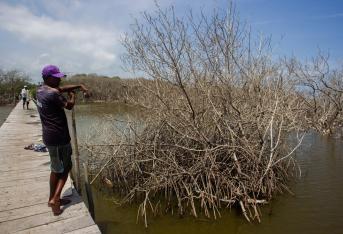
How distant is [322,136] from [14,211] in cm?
1419

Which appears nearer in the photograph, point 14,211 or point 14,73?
point 14,211

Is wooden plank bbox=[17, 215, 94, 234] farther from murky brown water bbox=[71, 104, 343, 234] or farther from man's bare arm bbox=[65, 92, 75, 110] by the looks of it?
murky brown water bbox=[71, 104, 343, 234]

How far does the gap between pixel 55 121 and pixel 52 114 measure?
0.11 m

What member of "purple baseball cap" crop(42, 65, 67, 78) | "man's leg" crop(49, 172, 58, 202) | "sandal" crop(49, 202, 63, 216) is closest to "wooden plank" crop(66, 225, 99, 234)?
"sandal" crop(49, 202, 63, 216)

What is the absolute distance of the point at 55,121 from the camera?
487 centimetres

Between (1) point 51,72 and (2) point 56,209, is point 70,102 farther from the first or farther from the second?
(2) point 56,209

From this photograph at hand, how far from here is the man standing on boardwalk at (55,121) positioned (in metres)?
4.76

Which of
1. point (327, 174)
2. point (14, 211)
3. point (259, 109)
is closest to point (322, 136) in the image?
point (327, 174)

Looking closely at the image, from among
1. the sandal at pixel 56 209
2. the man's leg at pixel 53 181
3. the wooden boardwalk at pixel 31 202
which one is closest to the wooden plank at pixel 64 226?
the wooden boardwalk at pixel 31 202

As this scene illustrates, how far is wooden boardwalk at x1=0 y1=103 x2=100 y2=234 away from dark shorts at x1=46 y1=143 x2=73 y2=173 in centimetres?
67

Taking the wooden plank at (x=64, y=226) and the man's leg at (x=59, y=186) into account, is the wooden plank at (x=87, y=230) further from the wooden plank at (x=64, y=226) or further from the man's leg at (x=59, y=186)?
the man's leg at (x=59, y=186)

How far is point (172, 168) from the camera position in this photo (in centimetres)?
758

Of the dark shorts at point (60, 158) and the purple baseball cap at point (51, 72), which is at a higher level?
the purple baseball cap at point (51, 72)

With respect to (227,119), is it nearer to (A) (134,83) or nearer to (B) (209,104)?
(B) (209,104)
